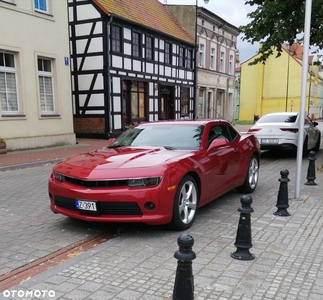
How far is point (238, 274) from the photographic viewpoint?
334 centimetres

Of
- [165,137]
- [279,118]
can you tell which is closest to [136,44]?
[279,118]

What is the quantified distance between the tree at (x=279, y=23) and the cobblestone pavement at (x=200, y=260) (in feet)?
24.0

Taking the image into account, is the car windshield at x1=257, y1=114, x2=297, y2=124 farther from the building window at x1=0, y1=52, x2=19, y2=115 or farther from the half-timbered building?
the building window at x1=0, y1=52, x2=19, y2=115

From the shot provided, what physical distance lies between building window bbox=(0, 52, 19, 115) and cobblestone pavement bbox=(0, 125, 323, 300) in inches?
339

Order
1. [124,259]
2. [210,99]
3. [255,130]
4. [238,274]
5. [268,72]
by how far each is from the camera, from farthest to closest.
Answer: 1. [268,72]
2. [210,99]
3. [255,130]
4. [124,259]
5. [238,274]

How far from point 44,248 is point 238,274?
89.5 inches

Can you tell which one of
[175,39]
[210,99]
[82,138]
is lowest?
[82,138]

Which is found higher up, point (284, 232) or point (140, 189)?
point (140, 189)

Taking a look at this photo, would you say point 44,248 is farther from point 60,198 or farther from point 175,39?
point 175,39

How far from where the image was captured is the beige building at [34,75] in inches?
505

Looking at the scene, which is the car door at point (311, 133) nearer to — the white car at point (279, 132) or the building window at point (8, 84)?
the white car at point (279, 132)

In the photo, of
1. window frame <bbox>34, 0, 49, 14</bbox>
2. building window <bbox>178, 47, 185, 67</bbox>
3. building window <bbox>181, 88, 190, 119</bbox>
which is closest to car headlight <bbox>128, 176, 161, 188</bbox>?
window frame <bbox>34, 0, 49, 14</bbox>

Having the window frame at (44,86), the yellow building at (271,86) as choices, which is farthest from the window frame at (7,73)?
the yellow building at (271,86)

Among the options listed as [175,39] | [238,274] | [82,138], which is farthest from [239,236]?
[175,39]
